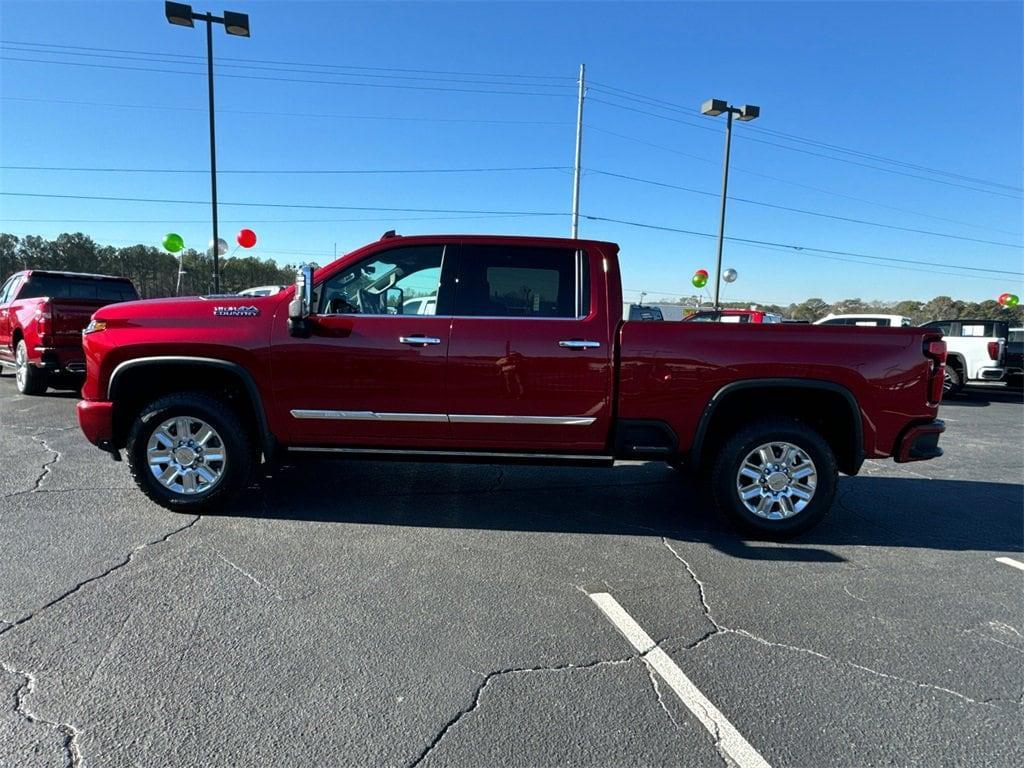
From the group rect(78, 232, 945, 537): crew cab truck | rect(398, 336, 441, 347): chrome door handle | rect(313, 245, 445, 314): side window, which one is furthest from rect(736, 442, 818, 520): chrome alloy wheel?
rect(313, 245, 445, 314): side window

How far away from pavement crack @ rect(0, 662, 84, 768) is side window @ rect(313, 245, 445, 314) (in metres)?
2.65

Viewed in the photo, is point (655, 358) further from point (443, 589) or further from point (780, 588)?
point (443, 589)

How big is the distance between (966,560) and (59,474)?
7080 millimetres

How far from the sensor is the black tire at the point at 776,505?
4293 millimetres

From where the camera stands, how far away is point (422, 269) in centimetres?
452

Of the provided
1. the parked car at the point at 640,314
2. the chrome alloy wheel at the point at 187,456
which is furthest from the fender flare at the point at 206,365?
the parked car at the point at 640,314

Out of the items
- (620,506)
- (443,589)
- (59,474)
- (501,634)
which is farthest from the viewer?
(59,474)

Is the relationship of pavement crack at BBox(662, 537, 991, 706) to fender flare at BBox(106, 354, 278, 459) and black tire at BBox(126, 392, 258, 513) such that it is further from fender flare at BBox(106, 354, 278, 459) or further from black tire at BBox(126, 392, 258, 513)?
black tire at BBox(126, 392, 258, 513)

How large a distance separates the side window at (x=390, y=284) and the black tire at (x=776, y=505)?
234 cm

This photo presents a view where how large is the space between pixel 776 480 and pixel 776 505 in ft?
0.59

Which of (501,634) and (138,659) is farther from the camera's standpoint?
(501,634)

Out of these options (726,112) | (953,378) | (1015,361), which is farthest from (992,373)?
(726,112)

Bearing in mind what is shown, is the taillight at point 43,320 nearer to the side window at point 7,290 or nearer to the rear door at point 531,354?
the side window at point 7,290

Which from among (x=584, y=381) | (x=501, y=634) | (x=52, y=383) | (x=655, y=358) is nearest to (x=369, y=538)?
(x=501, y=634)
